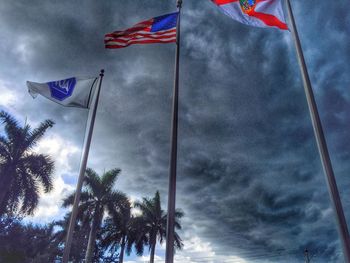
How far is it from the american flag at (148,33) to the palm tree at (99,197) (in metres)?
23.6

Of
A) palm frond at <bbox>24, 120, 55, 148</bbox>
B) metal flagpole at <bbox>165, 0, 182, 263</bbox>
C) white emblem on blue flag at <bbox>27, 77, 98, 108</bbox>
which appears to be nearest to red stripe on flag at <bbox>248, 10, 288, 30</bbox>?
metal flagpole at <bbox>165, 0, 182, 263</bbox>

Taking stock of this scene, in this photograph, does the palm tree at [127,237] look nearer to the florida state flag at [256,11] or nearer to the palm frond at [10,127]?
the palm frond at [10,127]

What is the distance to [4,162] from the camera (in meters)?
24.5

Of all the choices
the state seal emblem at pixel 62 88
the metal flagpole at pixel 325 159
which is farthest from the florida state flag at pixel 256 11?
the state seal emblem at pixel 62 88

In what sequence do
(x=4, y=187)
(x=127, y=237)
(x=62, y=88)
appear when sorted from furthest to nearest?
(x=127, y=237)
(x=4, y=187)
(x=62, y=88)

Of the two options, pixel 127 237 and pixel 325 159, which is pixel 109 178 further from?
pixel 325 159

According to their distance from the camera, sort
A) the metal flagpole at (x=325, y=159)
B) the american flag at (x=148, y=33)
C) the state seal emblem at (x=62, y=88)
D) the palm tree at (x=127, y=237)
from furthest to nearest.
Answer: the palm tree at (x=127, y=237) < the state seal emblem at (x=62, y=88) < the american flag at (x=148, y=33) < the metal flagpole at (x=325, y=159)

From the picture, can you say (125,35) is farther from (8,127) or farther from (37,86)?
Answer: (8,127)

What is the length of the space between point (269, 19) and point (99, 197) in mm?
27892

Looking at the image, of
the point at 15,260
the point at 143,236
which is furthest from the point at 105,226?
the point at 15,260

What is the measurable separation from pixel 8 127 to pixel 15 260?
12.0m

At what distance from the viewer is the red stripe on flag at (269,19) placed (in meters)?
12.0

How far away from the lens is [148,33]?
44.6 ft

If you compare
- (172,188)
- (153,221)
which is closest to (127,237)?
(153,221)
